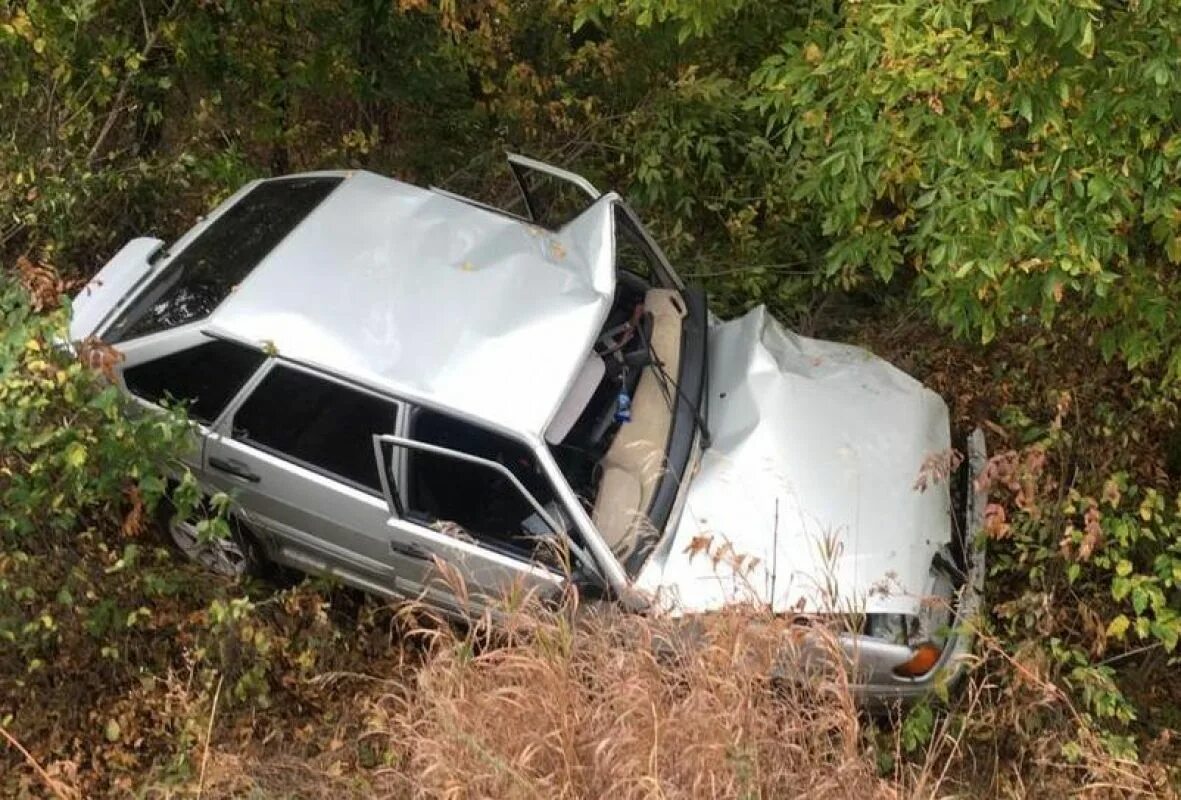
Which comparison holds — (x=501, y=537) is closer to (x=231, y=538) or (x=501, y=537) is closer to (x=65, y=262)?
(x=231, y=538)

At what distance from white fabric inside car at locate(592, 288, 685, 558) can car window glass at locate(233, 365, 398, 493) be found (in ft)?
2.99

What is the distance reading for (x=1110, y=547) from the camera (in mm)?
4316

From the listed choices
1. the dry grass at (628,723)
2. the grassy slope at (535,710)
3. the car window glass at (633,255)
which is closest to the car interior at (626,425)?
the car window glass at (633,255)

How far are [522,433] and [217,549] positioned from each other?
1.80 meters

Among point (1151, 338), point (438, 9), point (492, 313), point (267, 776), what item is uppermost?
point (438, 9)

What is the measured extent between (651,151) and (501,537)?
3373 millimetres

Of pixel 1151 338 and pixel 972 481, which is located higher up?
pixel 1151 338

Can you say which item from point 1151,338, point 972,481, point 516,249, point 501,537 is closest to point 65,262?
point 516,249

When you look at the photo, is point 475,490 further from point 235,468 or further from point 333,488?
point 235,468

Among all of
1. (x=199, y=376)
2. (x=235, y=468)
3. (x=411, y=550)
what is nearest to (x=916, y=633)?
(x=411, y=550)

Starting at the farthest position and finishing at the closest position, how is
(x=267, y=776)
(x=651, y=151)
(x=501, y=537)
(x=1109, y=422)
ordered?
(x=651, y=151)
(x=1109, y=422)
(x=501, y=537)
(x=267, y=776)

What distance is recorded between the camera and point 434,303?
416cm

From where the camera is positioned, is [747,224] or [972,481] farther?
[747,224]

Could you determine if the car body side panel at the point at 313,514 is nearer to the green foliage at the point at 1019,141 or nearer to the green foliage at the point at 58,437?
the green foliage at the point at 58,437
